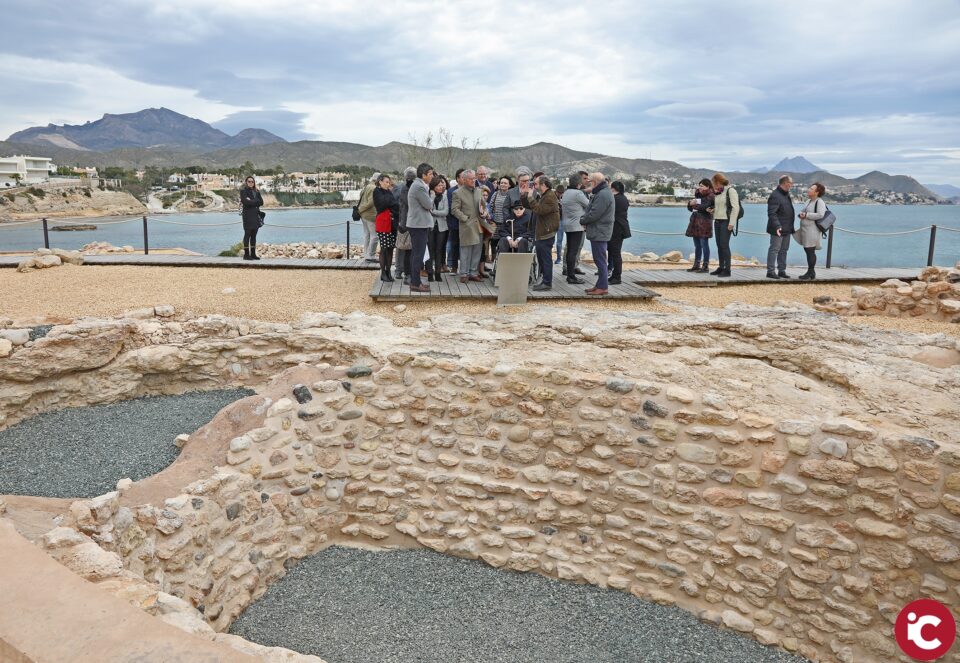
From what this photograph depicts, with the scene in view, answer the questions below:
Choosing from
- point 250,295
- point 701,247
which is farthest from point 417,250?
point 701,247

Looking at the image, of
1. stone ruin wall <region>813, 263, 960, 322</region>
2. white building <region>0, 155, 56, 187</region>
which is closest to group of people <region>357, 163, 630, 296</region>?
stone ruin wall <region>813, 263, 960, 322</region>

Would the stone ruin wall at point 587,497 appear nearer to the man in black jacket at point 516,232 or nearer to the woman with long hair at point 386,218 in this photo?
the man in black jacket at point 516,232

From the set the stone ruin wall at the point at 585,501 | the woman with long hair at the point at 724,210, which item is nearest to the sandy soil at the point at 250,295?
the woman with long hair at the point at 724,210

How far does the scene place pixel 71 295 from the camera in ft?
33.0

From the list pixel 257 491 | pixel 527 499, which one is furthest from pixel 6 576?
pixel 527 499

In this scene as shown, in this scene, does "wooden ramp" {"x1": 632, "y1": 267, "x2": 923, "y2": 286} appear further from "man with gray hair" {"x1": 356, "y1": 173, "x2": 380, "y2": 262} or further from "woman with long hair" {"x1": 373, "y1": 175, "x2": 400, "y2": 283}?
"man with gray hair" {"x1": 356, "y1": 173, "x2": 380, "y2": 262}

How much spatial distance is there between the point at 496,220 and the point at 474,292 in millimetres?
1459

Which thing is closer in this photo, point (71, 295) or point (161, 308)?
point (161, 308)

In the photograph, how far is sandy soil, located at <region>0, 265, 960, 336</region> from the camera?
9198mm

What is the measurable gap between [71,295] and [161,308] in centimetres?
223

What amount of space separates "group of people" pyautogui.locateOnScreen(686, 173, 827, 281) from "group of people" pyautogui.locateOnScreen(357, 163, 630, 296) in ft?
6.62

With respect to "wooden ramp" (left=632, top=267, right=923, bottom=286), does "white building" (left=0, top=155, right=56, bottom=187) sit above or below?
above

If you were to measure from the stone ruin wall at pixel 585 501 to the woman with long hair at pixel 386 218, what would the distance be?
14.1ft

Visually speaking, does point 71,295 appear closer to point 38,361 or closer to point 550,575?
point 38,361
